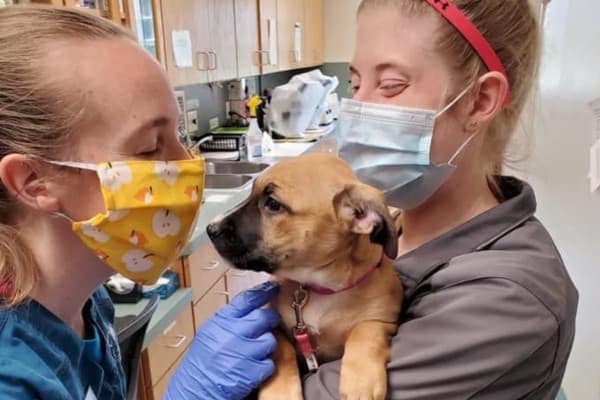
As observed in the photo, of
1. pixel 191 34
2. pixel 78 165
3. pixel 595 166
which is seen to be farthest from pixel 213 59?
pixel 78 165

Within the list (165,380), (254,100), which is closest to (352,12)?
(254,100)

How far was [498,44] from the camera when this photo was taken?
0.96 meters

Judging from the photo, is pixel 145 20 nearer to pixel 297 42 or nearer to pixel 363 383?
pixel 363 383

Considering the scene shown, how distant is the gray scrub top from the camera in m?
0.79

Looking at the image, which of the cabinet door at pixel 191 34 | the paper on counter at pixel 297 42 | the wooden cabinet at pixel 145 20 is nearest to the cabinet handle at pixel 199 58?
the cabinet door at pixel 191 34

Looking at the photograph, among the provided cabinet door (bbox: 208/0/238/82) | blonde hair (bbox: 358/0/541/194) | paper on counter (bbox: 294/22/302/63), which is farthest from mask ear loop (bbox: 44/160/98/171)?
paper on counter (bbox: 294/22/302/63)

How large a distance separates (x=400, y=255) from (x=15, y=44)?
2.49 feet

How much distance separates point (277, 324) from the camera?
1026mm

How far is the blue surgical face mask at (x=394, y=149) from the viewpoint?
1.00 meters

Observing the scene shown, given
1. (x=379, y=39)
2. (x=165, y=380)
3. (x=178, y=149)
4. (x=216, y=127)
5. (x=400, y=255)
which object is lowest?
(x=165, y=380)

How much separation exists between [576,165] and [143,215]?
1.51 meters

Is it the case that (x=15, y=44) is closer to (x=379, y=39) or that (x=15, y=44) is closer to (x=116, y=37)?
(x=116, y=37)

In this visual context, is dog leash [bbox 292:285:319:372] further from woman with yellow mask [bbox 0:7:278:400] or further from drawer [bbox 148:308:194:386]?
drawer [bbox 148:308:194:386]

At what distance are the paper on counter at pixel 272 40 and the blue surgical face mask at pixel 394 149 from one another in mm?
3043
